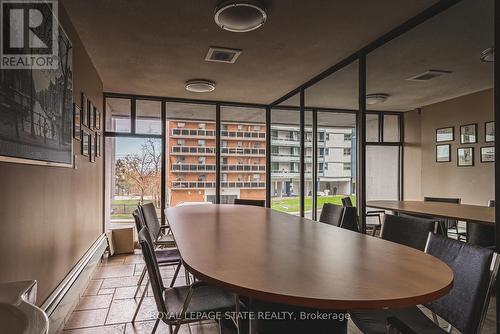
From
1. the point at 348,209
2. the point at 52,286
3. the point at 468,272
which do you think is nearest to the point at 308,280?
the point at 468,272

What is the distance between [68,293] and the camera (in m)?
2.73

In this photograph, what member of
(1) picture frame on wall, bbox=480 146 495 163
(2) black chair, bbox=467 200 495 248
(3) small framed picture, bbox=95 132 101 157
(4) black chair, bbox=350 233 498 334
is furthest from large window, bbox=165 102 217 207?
(1) picture frame on wall, bbox=480 146 495 163

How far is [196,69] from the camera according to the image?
13.9 ft

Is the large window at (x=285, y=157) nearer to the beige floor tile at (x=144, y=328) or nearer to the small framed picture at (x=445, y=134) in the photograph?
the small framed picture at (x=445, y=134)

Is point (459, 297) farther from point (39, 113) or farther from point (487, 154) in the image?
point (487, 154)

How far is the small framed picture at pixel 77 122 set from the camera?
10.1 ft

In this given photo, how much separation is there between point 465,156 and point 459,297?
5.28 metres

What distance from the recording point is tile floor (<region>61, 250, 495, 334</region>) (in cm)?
256

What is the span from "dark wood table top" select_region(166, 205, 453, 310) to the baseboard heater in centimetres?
114

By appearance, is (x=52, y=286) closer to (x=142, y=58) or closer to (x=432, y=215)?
(x=142, y=58)

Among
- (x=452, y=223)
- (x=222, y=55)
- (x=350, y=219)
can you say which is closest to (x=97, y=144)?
(x=222, y=55)

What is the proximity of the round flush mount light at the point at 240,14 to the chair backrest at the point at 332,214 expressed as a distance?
1828 mm

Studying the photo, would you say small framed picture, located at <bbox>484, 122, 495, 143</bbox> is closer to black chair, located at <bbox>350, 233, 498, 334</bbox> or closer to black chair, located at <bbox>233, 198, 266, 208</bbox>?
black chair, located at <bbox>233, 198, 266, 208</bbox>

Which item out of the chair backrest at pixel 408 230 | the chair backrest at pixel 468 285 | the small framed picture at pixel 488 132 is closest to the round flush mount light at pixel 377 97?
the small framed picture at pixel 488 132
